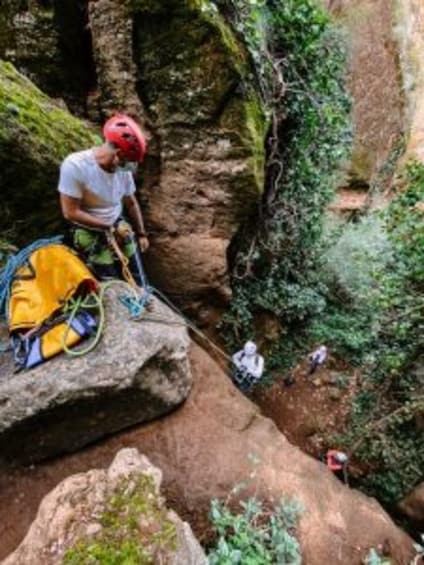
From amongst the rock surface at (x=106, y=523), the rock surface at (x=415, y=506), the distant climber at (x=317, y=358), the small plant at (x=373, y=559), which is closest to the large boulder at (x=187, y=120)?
the distant climber at (x=317, y=358)

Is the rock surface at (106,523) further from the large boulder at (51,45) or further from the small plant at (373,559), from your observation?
the large boulder at (51,45)

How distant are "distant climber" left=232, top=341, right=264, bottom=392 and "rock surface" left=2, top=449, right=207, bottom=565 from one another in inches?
146

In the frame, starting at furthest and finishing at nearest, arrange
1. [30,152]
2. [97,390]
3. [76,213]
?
[30,152] → [76,213] → [97,390]

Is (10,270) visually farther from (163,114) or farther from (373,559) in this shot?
(373,559)

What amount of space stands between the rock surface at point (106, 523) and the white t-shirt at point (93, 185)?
2087 millimetres

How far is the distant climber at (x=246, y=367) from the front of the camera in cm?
637

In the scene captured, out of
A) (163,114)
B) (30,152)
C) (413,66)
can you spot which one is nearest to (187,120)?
(163,114)

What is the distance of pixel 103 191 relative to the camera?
3.49 m

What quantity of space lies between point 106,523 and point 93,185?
2.42m

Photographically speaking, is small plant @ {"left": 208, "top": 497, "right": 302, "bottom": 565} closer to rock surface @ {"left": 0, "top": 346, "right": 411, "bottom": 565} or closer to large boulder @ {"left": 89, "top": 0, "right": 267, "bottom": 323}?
rock surface @ {"left": 0, "top": 346, "right": 411, "bottom": 565}

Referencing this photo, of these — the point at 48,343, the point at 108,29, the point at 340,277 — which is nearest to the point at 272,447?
the point at 48,343

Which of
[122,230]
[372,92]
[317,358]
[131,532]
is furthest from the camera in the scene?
[372,92]

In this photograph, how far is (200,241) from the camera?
18.5 feet

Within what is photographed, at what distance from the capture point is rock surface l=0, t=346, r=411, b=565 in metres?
3.55
